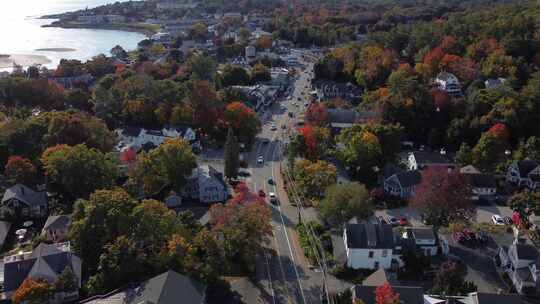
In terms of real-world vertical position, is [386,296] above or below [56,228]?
above

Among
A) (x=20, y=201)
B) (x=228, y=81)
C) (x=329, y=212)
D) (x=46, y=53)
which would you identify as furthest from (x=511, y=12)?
(x=46, y=53)

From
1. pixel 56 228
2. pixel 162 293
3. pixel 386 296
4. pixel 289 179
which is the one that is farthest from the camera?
pixel 289 179

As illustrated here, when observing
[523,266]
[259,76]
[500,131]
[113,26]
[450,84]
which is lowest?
[523,266]

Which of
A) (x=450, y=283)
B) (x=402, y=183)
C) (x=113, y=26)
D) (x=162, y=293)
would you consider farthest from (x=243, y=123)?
(x=113, y=26)

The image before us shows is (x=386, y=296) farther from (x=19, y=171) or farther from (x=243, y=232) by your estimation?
(x=19, y=171)

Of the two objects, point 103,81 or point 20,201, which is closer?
point 20,201

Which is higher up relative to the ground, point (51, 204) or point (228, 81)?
point (228, 81)

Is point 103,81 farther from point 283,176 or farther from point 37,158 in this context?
point 283,176
